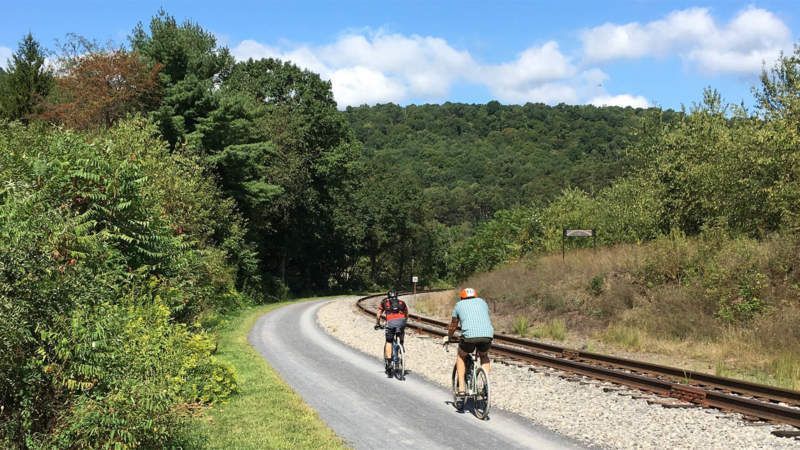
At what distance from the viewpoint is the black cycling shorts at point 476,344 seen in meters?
9.75

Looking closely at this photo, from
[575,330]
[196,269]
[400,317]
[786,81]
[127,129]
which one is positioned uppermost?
[786,81]

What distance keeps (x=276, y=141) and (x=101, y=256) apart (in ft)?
131

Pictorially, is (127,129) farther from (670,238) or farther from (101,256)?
(670,238)

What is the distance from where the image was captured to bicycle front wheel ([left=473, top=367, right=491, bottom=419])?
9664mm

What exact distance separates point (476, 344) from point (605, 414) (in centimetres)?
252

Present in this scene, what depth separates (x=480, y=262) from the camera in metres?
53.3

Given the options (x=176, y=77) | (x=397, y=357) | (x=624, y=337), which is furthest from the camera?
(x=176, y=77)

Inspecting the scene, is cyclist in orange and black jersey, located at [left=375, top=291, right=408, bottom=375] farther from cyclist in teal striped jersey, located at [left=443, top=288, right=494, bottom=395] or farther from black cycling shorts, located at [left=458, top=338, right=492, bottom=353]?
black cycling shorts, located at [left=458, top=338, right=492, bottom=353]

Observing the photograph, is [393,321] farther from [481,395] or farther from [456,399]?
[481,395]

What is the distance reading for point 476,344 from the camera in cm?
987

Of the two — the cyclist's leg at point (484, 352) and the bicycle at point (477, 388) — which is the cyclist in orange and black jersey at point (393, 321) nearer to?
the bicycle at point (477, 388)

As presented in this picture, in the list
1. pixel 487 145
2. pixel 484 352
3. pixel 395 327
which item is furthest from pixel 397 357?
pixel 487 145

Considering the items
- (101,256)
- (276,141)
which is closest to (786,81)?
(101,256)

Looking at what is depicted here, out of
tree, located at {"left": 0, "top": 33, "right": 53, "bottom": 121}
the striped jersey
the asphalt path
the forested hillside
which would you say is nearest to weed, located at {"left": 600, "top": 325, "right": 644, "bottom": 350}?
the asphalt path
